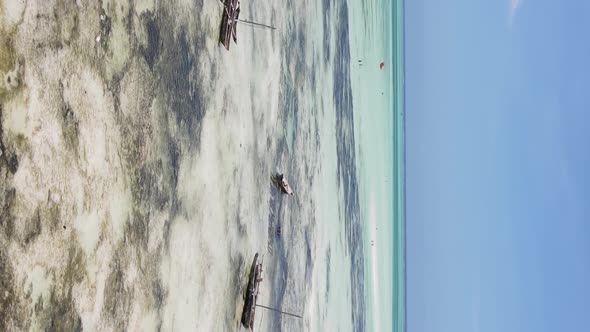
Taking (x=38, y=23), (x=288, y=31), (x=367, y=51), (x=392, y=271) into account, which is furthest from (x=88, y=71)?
(x=392, y=271)

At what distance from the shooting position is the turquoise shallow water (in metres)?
7.94

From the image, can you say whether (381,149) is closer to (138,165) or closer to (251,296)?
(251,296)

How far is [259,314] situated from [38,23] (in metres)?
2.28

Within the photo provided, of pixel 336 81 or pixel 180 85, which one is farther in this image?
pixel 336 81

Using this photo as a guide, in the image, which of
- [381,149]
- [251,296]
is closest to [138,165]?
[251,296]

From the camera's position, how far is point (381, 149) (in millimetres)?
9820

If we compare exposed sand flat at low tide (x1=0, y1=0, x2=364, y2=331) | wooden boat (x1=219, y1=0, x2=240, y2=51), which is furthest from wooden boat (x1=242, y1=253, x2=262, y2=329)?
wooden boat (x1=219, y1=0, x2=240, y2=51)

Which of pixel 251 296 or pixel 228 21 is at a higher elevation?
pixel 228 21

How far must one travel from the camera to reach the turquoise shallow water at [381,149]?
7.94m

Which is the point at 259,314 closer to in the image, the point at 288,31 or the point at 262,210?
the point at 262,210

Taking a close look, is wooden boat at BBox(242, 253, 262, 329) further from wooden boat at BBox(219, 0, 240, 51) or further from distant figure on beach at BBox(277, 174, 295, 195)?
wooden boat at BBox(219, 0, 240, 51)

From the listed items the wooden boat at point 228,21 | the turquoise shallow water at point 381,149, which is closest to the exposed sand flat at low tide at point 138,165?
the wooden boat at point 228,21

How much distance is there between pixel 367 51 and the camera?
845 centimetres

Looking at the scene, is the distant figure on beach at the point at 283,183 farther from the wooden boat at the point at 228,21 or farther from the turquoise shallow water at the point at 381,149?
the turquoise shallow water at the point at 381,149
